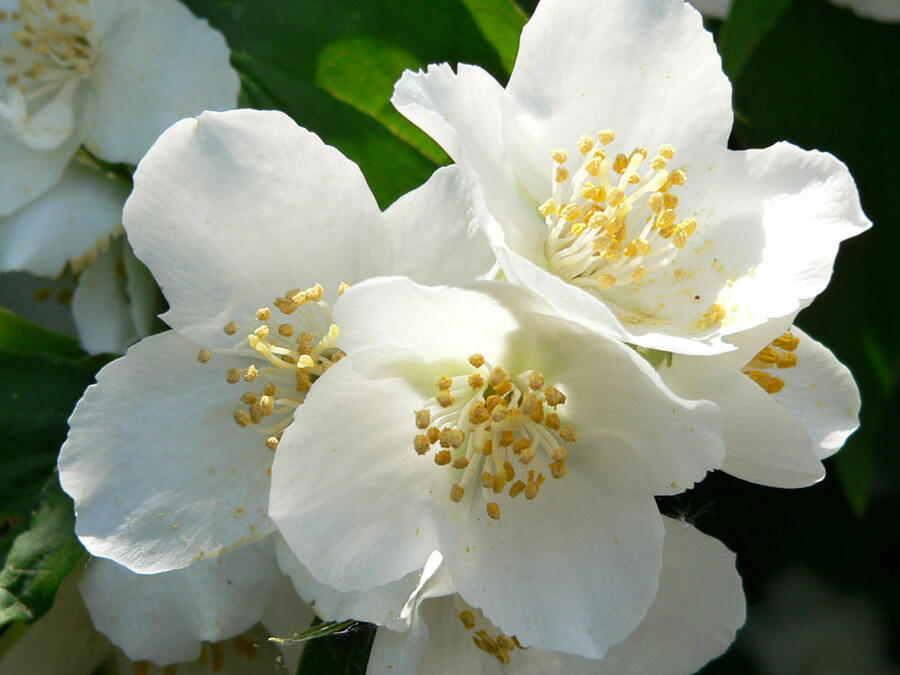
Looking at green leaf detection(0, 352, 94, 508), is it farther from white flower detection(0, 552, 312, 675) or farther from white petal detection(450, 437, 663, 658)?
white petal detection(450, 437, 663, 658)

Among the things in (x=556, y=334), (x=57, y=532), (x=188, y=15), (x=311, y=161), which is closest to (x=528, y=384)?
(x=556, y=334)

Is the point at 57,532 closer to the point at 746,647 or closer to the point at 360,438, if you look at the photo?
the point at 360,438

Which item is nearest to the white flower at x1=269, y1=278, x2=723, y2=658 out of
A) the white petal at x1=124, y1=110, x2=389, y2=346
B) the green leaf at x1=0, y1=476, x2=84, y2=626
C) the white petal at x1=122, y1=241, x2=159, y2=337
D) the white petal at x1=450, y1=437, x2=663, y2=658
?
the white petal at x1=450, y1=437, x2=663, y2=658

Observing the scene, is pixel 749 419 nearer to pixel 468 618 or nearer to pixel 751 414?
pixel 751 414

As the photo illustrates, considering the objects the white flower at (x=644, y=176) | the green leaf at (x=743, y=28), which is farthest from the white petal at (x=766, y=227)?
the green leaf at (x=743, y=28)

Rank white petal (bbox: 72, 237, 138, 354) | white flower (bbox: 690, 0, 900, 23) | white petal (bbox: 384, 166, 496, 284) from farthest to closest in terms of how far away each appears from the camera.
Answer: white flower (bbox: 690, 0, 900, 23) → white petal (bbox: 72, 237, 138, 354) → white petal (bbox: 384, 166, 496, 284)

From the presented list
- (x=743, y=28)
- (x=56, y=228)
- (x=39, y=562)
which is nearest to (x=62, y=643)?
(x=39, y=562)
